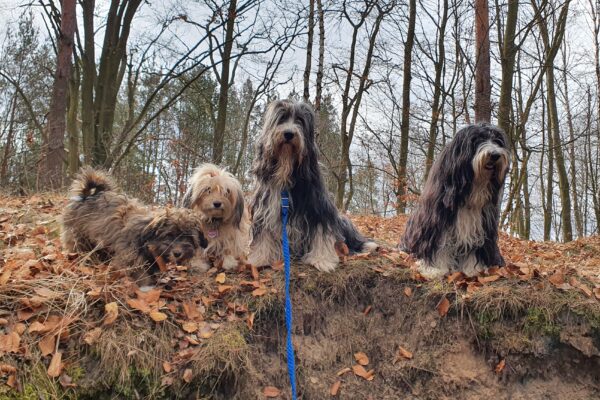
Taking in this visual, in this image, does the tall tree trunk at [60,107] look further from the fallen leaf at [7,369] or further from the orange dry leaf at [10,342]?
the fallen leaf at [7,369]

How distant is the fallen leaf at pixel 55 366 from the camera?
2.95m

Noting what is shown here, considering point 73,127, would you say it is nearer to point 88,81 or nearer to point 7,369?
point 88,81

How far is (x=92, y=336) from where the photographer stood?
322cm

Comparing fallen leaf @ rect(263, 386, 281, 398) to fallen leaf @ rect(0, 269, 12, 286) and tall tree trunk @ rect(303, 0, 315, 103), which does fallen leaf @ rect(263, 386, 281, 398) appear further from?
tall tree trunk @ rect(303, 0, 315, 103)

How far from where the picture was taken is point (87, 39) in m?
11.9

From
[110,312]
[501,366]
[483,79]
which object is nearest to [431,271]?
[501,366]

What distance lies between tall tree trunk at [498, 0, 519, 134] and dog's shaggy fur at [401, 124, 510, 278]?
628cm

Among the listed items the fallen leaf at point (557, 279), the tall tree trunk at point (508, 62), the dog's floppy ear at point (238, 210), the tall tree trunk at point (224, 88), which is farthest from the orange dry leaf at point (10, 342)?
the tall tree trunk at point (224, 88)

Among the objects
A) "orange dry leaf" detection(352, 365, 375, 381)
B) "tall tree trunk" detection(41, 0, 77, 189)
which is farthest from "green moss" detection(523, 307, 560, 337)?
"tall tree trunk" detection(41, 0, 77, 189)

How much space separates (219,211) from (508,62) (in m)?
8.74

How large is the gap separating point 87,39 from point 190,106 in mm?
12630

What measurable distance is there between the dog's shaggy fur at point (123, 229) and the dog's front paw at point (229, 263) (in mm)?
442

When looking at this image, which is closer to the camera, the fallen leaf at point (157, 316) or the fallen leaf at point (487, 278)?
the fallen leaf at point (157, 316)

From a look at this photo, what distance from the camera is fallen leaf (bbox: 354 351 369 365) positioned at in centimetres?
418
